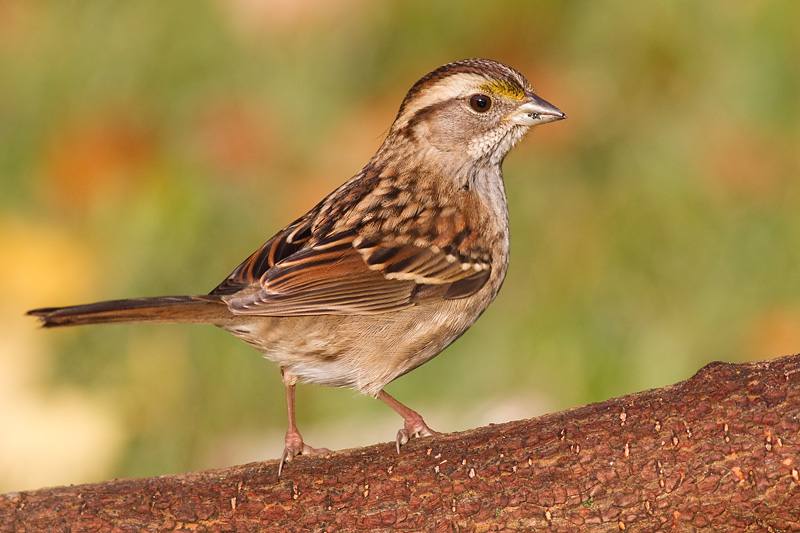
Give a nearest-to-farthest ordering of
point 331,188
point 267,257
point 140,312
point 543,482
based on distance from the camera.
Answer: point 543,482 < point 140,312 < point 267,257 < point 331,188

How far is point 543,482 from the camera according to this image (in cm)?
269

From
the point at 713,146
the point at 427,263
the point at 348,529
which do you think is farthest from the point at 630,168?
the point at 348,529

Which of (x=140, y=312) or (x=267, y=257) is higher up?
(x=267, y=257)

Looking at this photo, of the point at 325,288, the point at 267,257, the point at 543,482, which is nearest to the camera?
the point at 543,482

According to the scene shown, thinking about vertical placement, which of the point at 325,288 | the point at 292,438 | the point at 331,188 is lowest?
the point at 292,438

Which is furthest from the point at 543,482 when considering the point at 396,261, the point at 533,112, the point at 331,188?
the point at 331,188

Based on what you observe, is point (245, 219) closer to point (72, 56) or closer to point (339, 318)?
point (72, 56)

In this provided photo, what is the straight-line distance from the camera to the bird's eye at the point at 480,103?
4.05m

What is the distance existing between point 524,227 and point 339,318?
2.17 m

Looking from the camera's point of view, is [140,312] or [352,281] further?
[352,281]

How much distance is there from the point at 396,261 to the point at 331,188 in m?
2.05

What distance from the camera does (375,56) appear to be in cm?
608

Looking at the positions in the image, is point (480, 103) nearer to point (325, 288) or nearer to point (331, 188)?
point (325, 288)

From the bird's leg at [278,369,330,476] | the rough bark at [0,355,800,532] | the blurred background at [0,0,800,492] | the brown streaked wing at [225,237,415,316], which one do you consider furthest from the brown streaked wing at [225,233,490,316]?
the blurred background at [0,0,800,492]
